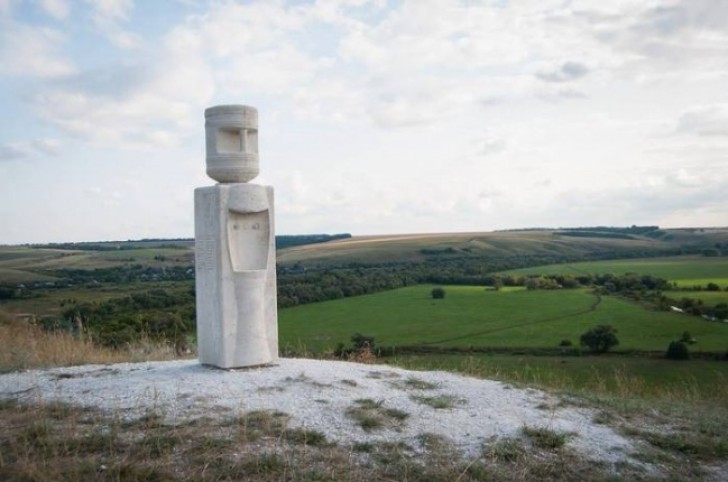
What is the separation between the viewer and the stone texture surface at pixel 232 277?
11.5 metres

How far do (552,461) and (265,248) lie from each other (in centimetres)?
635

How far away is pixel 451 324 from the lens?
43469 mm

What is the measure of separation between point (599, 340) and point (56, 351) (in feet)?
94.2

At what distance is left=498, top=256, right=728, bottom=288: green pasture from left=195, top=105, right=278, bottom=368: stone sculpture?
48153 millimetres

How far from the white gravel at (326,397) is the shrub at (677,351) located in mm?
25205

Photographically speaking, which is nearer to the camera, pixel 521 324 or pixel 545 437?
pixel 545 437

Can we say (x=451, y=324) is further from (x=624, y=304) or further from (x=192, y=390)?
(x=192, y=390)

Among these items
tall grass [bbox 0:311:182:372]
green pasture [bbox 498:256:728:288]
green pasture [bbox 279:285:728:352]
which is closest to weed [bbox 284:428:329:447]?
tall grass [bbox 0:311:182:372]

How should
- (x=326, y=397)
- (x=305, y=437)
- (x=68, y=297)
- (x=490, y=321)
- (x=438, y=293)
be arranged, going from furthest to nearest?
(x=438, y=293), (x=490, y=321), (x=68, y=297), (x=326, y=397), (x=305, y=437)

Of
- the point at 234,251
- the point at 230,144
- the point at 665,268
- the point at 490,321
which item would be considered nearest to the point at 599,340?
the point at 490,321

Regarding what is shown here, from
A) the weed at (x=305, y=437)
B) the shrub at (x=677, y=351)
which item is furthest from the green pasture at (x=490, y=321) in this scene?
the weed at (x=305, y=437)

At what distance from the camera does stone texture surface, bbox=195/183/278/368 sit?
11.5 m

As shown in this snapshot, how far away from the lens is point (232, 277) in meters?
11.6

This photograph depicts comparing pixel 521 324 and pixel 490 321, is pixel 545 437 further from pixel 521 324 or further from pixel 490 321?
pixel 490 321
